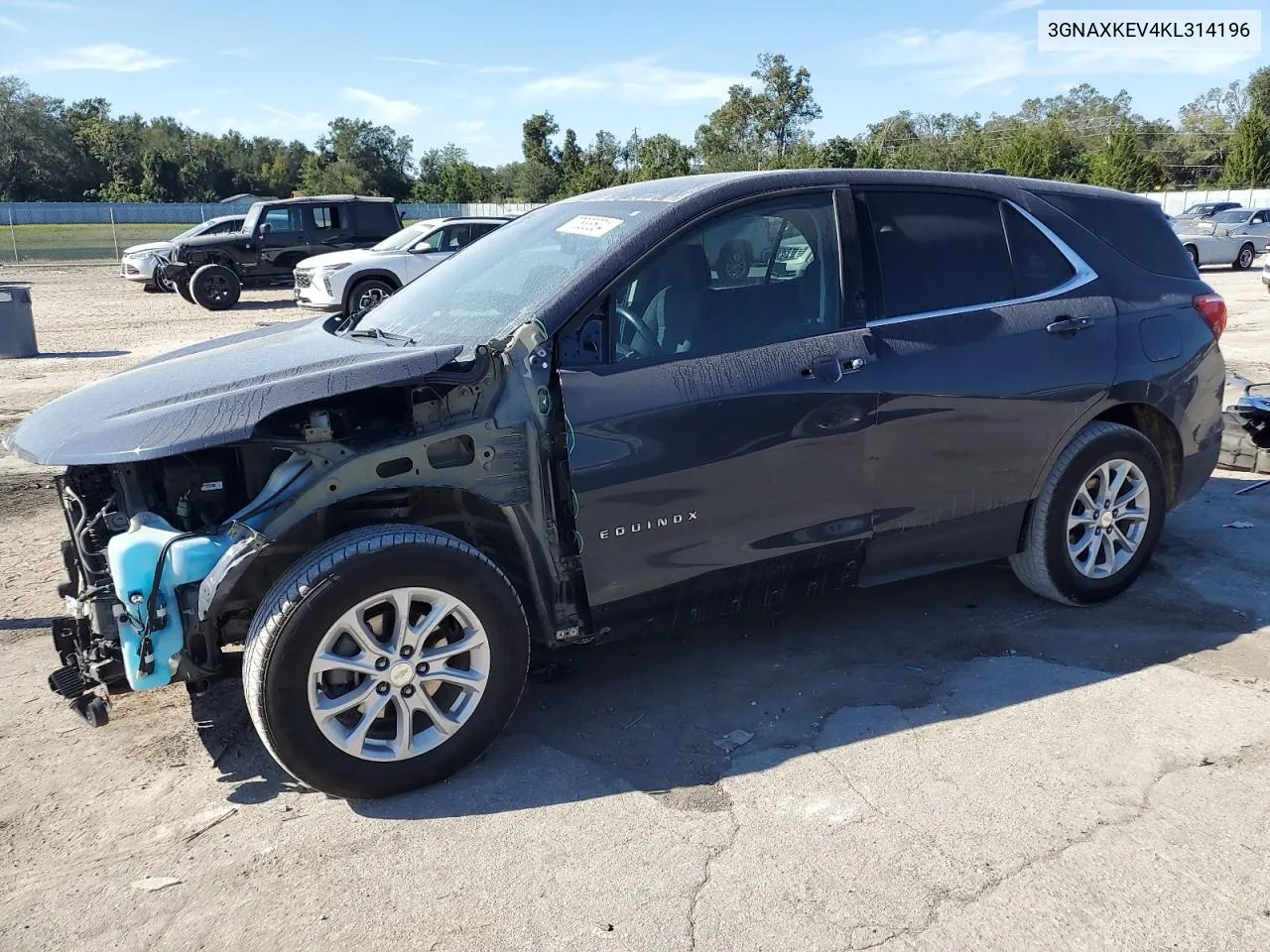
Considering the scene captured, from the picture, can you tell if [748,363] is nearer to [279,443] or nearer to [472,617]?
[472,617]

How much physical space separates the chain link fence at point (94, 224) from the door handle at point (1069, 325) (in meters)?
33.8

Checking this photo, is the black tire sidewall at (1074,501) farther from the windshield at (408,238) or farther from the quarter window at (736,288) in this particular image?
the windshield at (408,238)

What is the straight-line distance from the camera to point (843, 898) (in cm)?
259

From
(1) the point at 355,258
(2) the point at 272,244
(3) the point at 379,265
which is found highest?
(2) the point at 272,244

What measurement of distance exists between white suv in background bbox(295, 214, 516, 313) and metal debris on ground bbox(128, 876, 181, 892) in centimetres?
1249

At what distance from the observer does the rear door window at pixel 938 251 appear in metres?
3.83

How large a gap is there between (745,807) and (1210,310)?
3335mm

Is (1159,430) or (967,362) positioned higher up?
(967,362)

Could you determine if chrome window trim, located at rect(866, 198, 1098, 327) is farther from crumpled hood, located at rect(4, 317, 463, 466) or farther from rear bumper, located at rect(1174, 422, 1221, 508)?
crumpled hood, located at rect(4, 317, 463, 466)

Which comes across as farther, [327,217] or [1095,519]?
[327,217]

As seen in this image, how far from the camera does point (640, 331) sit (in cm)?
335

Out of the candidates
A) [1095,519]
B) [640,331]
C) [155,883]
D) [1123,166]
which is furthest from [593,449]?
[1123,166]

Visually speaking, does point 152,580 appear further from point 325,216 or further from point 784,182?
point 325,216

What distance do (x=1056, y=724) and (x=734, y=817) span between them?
1296mm
